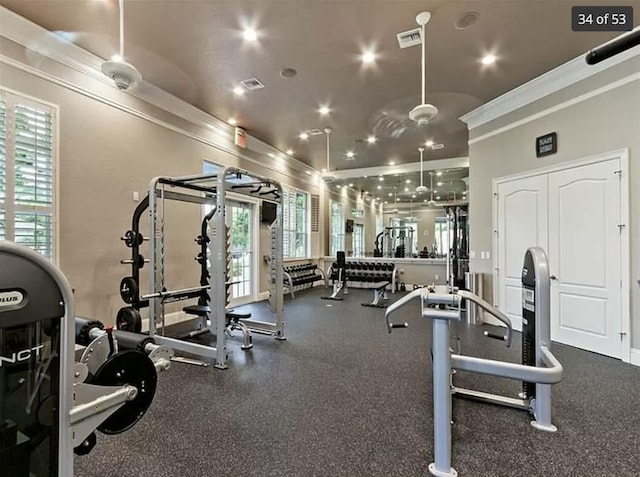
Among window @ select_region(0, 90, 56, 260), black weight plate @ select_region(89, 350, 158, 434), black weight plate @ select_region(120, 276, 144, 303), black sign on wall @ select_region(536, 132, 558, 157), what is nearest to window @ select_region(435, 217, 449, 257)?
black sign on wall @ select_region(536, 132, 558, 157)

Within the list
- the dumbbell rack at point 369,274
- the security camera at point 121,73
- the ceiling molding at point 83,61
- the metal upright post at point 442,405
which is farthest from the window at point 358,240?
the metal upright post at point 442,405

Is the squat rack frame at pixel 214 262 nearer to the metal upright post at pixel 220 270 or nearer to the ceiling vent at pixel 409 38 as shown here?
the metal upright post at pixel 220 270

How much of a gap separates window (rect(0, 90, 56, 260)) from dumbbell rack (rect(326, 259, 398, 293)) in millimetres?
5946

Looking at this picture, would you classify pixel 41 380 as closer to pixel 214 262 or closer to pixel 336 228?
pixel 214 262

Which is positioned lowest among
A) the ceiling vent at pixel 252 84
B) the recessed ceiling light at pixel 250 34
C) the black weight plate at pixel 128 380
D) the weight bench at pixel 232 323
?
the weight bench at pixel 232 323

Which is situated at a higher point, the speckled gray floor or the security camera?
the security camera

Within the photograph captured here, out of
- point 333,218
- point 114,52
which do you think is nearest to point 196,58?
point 114,52

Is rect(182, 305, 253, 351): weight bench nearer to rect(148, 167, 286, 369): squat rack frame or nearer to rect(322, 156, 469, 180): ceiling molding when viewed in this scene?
rect(148, 167, 286, 369): squat rack frame

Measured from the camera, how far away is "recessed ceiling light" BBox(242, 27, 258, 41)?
3.35 metres

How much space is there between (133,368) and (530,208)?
4.97 m

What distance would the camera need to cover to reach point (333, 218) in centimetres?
1059

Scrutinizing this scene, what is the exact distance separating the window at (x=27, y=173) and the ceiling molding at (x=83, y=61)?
0.57 meters

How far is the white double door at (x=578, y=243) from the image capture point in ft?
12.1

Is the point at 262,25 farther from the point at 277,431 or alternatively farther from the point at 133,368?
the point at 277,431
